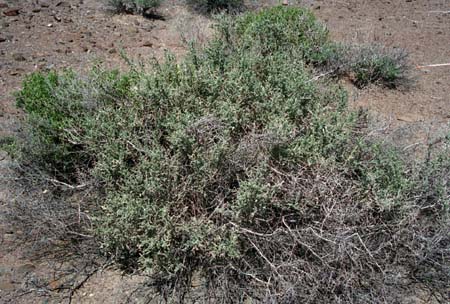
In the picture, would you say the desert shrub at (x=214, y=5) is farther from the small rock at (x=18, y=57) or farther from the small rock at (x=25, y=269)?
the small rock at (x=25, y=269)

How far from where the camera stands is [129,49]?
629 cm

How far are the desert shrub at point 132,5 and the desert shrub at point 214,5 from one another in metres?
0.70

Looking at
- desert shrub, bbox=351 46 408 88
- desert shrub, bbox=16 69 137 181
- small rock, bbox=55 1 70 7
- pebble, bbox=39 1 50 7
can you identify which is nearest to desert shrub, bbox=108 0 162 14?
small rock, bbox=55 1 70 7

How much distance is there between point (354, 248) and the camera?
9.82 ft

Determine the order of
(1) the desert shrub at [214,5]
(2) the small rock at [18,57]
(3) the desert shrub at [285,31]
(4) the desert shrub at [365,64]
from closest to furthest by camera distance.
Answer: (3) the desert shrub at [285,31] < (4) the desert shrub at [365,64] < (2) the small rock at [18,57] < (1) the desert shrub at [214,5]

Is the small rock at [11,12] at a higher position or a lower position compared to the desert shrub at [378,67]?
higher

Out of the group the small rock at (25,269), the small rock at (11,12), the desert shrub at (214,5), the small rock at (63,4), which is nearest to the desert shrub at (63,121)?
the small rock at (25,269)

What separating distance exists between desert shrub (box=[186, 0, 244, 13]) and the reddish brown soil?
23 centimetres

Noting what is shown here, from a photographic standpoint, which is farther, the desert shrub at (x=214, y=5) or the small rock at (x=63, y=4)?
the desert shrub at (x=214, y=5)

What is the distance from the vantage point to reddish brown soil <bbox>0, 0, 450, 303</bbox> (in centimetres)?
319

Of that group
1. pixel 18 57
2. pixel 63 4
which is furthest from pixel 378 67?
pixel 63 4

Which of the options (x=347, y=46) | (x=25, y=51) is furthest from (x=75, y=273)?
(x=347, y=46)

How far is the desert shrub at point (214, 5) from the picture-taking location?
7.80m

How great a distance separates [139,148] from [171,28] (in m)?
4.19
